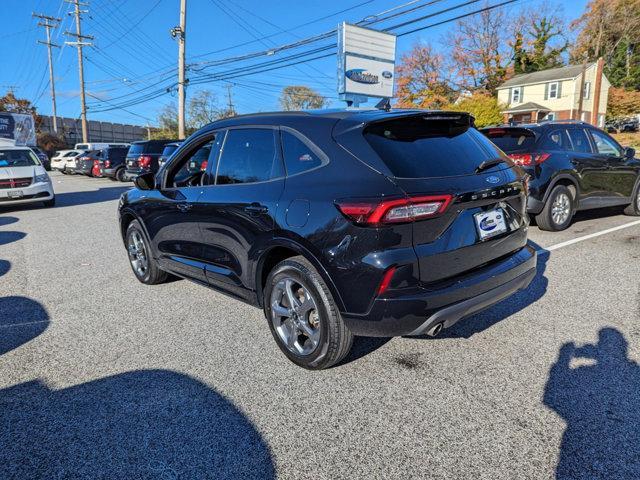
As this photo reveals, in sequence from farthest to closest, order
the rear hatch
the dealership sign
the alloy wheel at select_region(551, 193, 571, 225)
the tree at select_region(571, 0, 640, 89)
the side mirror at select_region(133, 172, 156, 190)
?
the tree at select_region(571, 0, 640, 89) < the dealership sign < the alloy wheel at select_region(551, 193, 571, 225) < the side mirror at select_region(133, 172, 156, 190) < the rear hatch

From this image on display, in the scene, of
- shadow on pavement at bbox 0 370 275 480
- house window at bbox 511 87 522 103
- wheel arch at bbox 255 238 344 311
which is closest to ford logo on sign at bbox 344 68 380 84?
wheel arch at bbox 255 238 344 311

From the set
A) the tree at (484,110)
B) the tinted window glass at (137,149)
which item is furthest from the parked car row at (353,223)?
the tree at (484,110)

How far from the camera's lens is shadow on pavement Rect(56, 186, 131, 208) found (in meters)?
13.9

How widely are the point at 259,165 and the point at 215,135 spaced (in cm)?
82

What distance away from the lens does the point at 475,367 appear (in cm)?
307

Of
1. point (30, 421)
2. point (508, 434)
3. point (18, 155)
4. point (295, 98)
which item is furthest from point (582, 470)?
point (295, 98)

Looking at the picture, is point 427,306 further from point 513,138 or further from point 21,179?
point 21,179

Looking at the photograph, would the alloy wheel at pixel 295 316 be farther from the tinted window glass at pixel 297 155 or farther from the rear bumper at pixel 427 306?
the tinted window glass at pixel 297 155

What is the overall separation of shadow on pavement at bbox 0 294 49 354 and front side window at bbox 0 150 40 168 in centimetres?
906

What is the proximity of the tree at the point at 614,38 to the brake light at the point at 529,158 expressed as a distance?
151 ft

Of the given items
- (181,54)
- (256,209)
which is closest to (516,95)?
(181,54)

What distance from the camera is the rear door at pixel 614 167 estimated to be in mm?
7516

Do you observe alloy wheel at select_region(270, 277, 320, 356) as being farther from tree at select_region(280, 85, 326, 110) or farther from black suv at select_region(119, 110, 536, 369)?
tree at select_region(280, 85, 326, 110)

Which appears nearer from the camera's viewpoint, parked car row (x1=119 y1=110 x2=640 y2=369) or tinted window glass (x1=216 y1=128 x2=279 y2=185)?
parked car row (x1=119 y1=110 x2=640 y2=369)
